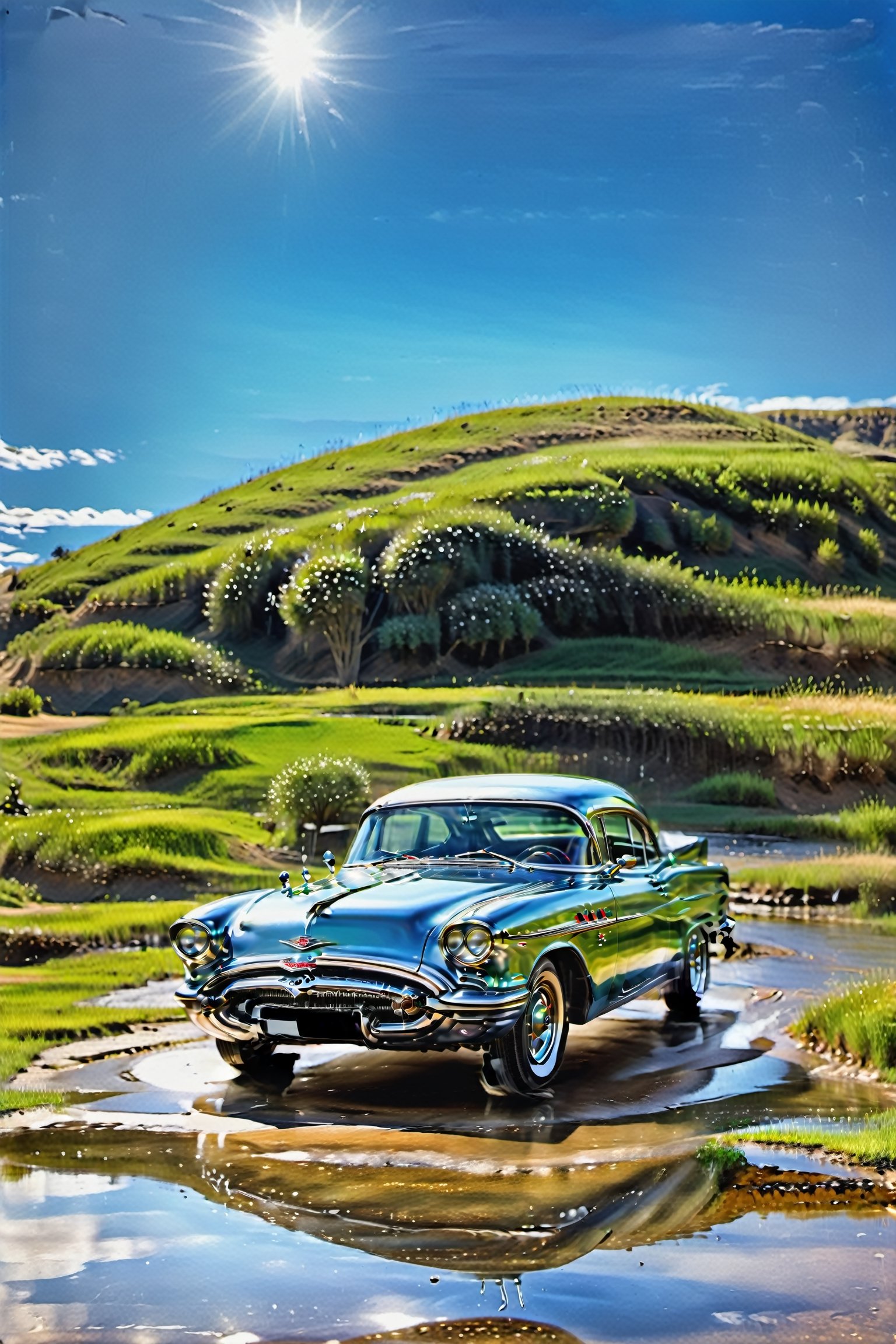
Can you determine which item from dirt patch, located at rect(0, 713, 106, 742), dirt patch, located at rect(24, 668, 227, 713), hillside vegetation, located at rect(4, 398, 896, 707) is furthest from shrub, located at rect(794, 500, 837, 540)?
dirt patch, located at rect(0, 713, 106, 742)

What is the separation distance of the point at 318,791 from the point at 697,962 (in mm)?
3539

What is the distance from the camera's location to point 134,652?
34.7ft

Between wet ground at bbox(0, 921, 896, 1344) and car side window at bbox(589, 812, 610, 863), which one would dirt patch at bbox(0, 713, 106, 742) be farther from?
car side window at bbox(589, 812, 610, 863)

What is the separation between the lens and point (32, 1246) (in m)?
4.11

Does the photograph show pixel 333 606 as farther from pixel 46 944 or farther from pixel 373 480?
pixel 46 944

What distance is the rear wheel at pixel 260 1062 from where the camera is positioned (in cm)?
603

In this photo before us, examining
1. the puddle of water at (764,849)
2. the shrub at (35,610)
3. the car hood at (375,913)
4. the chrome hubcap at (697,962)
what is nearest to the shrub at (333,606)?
the shrub at (35,610)

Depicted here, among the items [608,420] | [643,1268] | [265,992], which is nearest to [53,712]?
[608,420]

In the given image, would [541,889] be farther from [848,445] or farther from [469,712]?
[848,445]

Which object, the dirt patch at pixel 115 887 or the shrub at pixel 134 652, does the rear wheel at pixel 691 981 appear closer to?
the dirt patch at pixel 115 887

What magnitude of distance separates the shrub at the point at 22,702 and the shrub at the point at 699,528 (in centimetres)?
455

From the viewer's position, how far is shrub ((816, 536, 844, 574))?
1089cm

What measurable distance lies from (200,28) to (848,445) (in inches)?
200

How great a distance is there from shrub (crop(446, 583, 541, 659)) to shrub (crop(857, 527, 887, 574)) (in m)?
2.33
